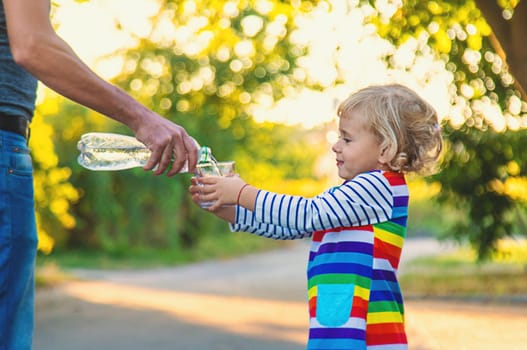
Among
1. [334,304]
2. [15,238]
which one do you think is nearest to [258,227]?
[334,304]

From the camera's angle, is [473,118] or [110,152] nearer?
[110,152]

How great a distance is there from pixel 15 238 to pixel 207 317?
20.0 feet

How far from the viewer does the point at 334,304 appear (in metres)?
2.53

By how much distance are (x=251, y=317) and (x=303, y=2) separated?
9.91 feet

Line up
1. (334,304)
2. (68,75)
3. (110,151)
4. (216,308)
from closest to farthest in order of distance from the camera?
(68,75) → (334,304) → (110,151) → (216,308)

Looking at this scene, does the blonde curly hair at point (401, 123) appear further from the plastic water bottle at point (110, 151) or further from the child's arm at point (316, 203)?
the plastic water bottle at point (110, 151)

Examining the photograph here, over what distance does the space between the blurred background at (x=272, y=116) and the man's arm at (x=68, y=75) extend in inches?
39.6

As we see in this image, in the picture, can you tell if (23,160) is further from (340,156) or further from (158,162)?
(340,156)

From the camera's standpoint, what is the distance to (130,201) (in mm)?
15234

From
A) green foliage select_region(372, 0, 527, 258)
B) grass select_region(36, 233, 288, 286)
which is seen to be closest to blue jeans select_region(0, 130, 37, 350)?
green foliage select_region(372, 0, 527, 258)

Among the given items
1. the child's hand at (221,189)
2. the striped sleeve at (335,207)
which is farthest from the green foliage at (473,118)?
the child's hand at (221,189)

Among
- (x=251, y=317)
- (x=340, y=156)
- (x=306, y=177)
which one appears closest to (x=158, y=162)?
(x=340, y=156)

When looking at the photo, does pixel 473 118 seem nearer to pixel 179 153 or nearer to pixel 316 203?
pixel 316 203

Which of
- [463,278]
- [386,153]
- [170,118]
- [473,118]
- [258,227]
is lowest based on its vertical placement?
[258,227]
